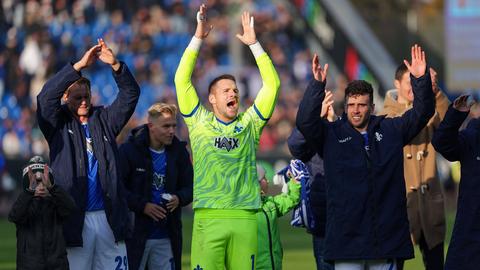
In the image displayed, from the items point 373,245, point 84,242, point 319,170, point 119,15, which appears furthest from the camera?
point 119,15

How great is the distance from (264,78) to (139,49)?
887 inches

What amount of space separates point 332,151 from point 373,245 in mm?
767

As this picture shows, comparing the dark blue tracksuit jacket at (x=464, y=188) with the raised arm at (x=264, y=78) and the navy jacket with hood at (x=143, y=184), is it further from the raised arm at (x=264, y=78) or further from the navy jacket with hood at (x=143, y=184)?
the navy jacket with hood at (x=143, y=184)

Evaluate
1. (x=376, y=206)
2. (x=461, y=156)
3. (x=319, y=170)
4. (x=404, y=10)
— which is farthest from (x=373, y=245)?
(x=404, y=10)

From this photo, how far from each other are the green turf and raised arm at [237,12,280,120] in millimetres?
6156

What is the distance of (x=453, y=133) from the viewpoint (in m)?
9.40

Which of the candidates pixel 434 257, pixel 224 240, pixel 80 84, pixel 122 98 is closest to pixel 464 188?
pixel 434 257

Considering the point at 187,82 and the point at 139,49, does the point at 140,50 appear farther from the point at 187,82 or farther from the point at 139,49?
the point at 187,82

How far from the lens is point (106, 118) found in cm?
1020

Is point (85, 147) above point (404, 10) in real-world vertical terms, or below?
below

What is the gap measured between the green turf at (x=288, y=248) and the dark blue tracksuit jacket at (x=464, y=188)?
21.1 ft

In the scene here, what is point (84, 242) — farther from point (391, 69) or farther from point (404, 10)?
point (404, 10)

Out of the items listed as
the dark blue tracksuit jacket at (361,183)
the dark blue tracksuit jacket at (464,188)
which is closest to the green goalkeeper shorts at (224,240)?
the dark blue tracksuit jacket at (361,183)

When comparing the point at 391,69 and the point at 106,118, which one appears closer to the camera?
the point at 106,118
